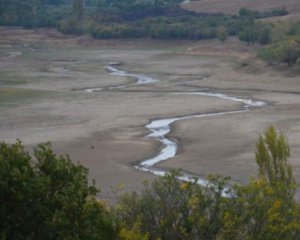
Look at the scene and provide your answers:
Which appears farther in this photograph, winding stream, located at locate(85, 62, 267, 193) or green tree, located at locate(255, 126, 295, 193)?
winding stream, located at locate(85, 62, 267, 193)

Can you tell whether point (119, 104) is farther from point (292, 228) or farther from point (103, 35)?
point (103, 35)

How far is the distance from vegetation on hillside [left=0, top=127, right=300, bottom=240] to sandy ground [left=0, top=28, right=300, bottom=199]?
10.9 m

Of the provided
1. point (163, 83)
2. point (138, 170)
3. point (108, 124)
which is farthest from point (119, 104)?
point (138, 170)

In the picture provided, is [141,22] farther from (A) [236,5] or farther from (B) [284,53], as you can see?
(B) [284,53]

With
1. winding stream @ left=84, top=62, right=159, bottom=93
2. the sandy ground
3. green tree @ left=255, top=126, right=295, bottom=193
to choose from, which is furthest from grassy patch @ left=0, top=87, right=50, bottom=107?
green tree @ left=255, top=126, right=295, bottom=193

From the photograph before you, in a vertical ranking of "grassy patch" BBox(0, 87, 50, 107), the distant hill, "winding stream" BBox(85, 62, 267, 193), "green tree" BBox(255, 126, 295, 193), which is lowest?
"grassy patch" BBox(0, 87, 50, 107)

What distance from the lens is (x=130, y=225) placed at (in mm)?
13344

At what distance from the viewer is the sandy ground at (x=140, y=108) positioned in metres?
30.8

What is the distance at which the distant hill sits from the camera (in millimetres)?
129188

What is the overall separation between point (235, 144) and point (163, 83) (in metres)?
29.2

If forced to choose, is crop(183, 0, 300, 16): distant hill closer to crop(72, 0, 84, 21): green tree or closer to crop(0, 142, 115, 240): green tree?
crop(72, 0, 84, 21): green tree

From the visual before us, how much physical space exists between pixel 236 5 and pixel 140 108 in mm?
95841

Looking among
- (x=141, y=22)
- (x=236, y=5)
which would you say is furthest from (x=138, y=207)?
Answer: (x=236, y=5)

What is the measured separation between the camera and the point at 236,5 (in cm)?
13850
